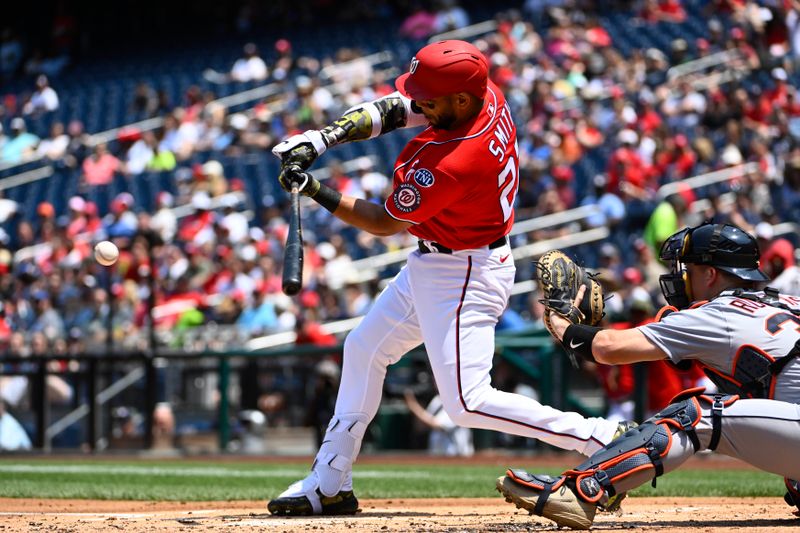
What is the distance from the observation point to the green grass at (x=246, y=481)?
5.92 meters

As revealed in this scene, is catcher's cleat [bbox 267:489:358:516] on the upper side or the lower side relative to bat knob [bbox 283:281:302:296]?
lower

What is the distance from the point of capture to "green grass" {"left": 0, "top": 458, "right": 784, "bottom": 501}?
592 cm

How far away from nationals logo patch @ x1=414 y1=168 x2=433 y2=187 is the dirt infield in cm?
115

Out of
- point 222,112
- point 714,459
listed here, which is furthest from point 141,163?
point 714,459

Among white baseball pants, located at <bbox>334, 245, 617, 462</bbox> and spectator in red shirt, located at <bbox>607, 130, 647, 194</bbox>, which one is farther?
spectator in red shirt, located at <bbox>607, 130, 647, 194</bbox>

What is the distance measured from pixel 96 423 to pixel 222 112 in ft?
26.0

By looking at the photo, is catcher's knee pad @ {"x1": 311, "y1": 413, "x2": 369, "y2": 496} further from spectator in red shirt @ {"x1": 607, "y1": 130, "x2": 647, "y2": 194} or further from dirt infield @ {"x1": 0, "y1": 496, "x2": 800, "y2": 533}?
spectator in red shirt @ {"x1": 607, "y1": 130, "x2": 647, "y2": 194}

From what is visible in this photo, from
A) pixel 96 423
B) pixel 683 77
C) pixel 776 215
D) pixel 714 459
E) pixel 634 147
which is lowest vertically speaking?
pixel 714 459

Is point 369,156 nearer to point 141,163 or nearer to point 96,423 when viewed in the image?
point 141,163

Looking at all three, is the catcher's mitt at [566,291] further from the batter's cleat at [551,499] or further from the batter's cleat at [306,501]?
the batter's cleat at [306,501]

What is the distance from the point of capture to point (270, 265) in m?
12.6

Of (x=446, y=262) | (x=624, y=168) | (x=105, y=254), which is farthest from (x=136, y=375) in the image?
(x=446, y=262)

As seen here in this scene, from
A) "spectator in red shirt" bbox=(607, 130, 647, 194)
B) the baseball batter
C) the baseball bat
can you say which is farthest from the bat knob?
"spectator in red shirt" bbox=(607, 130, 647, 194)

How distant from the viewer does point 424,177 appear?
163 inches
